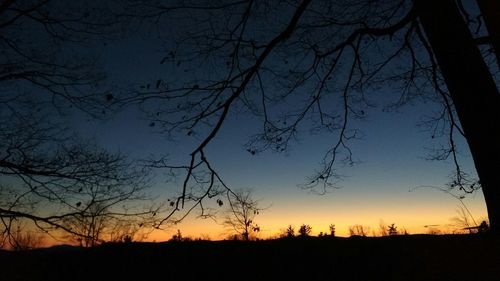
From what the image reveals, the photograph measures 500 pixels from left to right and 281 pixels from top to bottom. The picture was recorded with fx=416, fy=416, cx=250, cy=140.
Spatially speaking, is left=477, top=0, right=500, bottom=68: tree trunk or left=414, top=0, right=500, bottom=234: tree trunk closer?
left=477, top=0, right=500, bottom=68: tree trunk

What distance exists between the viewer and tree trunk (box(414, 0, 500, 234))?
17.2 feet

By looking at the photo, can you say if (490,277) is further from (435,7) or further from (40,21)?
(40,21)

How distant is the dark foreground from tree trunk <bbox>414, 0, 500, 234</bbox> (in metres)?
0.85

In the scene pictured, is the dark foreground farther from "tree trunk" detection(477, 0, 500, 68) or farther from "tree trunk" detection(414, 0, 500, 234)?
"tree trunk" detection(477, 0, 500, 68)

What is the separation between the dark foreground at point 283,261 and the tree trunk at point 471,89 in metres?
0.85

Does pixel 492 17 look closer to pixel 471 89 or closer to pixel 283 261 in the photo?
pixel 471 89

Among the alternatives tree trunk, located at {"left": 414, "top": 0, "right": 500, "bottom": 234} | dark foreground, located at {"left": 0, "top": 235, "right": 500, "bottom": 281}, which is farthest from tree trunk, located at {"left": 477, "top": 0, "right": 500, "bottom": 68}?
dark foreground, located at {"left": 0, "top": 235, "right": 500, "bottom": 281}

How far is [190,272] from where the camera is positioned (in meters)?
4.75

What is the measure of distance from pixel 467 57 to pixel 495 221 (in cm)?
218

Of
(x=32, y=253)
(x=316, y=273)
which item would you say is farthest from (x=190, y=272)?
(x=32, y=253)

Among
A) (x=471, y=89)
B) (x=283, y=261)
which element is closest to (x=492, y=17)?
(x=471, y=89)

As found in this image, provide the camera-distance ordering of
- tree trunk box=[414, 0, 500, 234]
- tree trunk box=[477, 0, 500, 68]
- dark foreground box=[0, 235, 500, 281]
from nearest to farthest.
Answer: tree trunk box=[477, 0, 500, 68]
dark foreground box=[0, 235, 500, 281]
tree trunk box=[414, 0, 500, 234]

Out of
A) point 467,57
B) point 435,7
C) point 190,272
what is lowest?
point 190,272

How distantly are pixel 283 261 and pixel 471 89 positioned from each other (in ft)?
10.9
